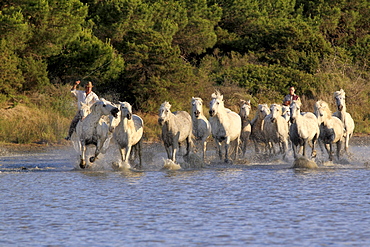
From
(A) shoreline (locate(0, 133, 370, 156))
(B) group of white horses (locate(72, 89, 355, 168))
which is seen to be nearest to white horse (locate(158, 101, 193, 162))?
(B) group of white horses (locate(72, 89, 355, 168))

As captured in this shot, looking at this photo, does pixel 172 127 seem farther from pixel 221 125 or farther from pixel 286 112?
pixel 286 112

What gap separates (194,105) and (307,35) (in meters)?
25.9

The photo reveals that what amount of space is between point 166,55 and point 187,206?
21641 millimetres

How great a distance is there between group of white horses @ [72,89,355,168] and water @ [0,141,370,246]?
0.71 metres

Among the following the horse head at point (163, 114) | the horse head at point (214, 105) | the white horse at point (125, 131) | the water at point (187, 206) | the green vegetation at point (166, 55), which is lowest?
the water at point (187, 206)

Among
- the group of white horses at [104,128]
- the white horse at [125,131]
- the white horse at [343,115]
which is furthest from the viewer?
the white horse at [343,115]

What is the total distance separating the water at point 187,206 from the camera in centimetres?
996

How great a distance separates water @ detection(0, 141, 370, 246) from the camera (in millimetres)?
9961

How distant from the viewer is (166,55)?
33.7 metres

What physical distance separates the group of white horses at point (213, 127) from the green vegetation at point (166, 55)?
10.0 metres

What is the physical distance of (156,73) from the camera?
33625mm

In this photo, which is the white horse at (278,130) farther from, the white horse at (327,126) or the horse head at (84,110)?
the horse head at (84,110)

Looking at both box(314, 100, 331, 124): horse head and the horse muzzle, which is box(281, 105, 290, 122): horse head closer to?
box(314, 100, 331, 124): horse head

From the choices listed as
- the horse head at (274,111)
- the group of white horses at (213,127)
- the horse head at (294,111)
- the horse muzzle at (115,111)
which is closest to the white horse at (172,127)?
the group of white horses at (213,127)
